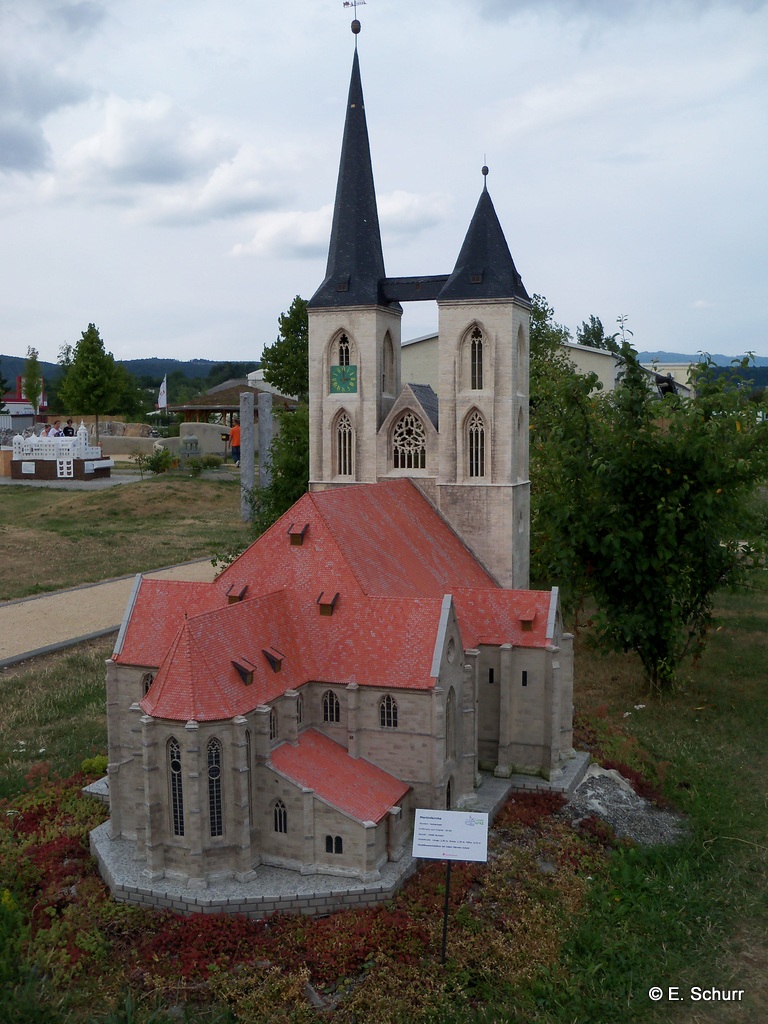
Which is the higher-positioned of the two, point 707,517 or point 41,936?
point 707,517

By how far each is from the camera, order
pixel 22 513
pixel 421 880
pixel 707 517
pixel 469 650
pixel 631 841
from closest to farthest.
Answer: pixel 421 880 < pixel 631 841 < pixel 469 650 < pixel 707 517 < pixel 22 513

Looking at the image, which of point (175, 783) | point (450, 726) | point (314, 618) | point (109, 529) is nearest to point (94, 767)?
point (175, 783)

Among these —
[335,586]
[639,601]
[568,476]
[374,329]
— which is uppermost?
[374,329]

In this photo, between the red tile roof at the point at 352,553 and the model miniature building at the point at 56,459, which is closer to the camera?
the red tile roof at the point at 352,553

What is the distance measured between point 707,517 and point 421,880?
1737 centimetres

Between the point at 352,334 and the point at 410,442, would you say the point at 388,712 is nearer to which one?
the point at 410,442

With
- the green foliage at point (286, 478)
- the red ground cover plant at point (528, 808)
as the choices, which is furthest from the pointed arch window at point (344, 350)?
the red ground cover plant at point (528, 808)

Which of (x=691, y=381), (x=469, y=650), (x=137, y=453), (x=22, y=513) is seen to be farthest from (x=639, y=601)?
(x=137, y=453)

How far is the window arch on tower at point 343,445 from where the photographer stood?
34594 millimetres

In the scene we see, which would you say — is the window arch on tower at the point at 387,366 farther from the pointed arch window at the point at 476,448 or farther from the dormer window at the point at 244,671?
the dormer window at the point at 244,671

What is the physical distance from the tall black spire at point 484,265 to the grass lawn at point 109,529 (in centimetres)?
2843

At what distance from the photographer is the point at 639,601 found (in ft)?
110

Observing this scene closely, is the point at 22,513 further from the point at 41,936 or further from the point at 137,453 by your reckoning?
the point at 41,936

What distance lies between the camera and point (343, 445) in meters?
34.8
